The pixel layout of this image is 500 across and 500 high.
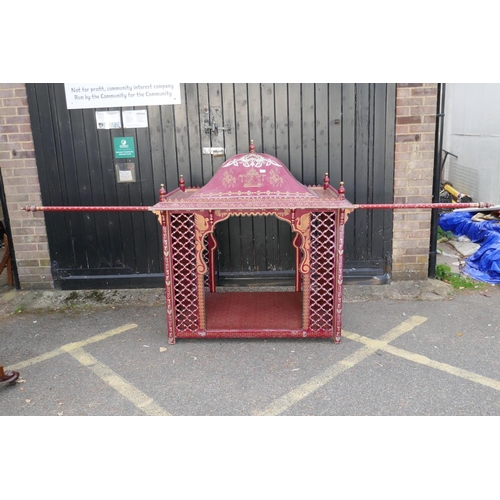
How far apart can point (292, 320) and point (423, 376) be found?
1.27 meters

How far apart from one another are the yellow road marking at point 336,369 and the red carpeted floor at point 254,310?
58cm

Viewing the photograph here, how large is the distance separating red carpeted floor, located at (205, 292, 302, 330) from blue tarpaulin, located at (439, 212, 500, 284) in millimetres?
2541

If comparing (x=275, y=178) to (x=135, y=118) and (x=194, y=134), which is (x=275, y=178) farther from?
(x=135, y=118)

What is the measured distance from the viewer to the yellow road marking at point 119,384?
11.0ft

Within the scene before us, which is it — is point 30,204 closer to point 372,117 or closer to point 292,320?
point 292,320

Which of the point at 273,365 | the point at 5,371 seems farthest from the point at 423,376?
the point at 5,371

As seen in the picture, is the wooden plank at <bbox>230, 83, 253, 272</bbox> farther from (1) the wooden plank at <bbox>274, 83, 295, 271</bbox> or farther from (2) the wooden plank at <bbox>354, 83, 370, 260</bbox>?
(2) the wooden plank at <bbox>354, 83, 370, 260</bbox>

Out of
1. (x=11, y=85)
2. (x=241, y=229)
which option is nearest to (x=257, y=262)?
(x=241, y=229)

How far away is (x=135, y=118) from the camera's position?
527cm

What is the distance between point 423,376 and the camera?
367 centimetres

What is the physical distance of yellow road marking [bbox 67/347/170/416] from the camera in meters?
3.37

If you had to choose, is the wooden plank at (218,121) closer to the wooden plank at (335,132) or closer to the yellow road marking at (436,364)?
the wooden plank at (335,132)

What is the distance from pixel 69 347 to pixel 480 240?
6.00 m

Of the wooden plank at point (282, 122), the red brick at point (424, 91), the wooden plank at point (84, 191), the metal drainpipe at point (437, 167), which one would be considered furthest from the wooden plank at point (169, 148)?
the metal drainpipe at point (437, 167)
